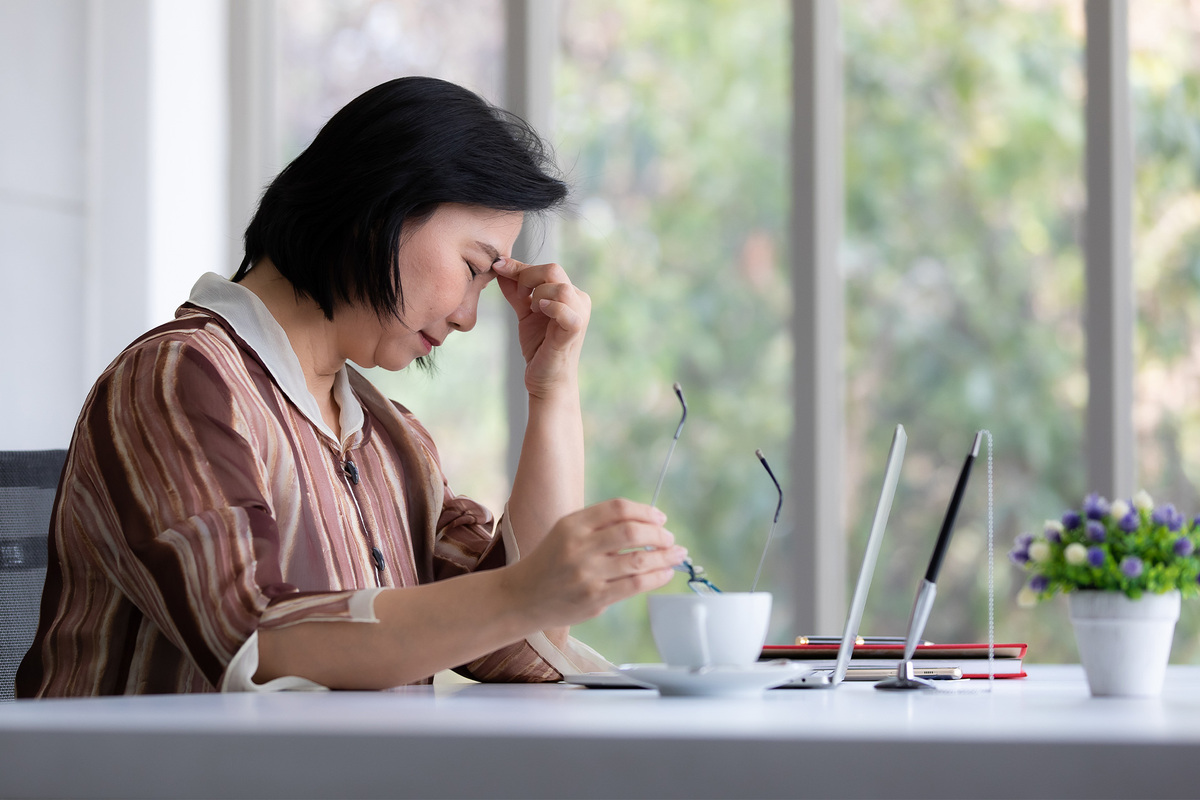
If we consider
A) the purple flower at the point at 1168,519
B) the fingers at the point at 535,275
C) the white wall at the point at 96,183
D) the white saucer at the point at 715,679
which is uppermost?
the white wall at the point at 96,183

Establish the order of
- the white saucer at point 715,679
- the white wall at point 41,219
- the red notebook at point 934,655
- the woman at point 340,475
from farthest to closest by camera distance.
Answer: the white wall at point 41,219 < the red notebook at point 934,655 < the woman at point 340,475 < the white saucer at point 715,679

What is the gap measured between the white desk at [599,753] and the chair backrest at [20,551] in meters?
0.68

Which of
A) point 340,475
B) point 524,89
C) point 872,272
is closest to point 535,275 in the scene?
point 340,475

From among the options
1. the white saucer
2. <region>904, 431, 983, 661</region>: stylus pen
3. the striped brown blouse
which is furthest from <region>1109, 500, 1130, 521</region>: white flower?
the striped brown blouse

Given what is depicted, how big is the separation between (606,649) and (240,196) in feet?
5.07

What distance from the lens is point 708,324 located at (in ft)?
9.70

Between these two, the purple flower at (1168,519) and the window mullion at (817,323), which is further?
the window mullion at (817,323)

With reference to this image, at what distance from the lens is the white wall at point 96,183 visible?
2650mm

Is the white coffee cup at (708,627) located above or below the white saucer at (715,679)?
above

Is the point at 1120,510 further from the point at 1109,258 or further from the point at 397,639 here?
the point at 1109,258

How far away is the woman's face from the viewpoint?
1362mm

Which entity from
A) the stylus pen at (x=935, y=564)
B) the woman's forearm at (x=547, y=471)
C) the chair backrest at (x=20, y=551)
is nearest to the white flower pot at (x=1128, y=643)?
the stylus pen at (x=935, y=564)

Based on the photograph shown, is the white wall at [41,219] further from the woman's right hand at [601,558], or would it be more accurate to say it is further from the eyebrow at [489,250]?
the woman's right hand at [601,558]

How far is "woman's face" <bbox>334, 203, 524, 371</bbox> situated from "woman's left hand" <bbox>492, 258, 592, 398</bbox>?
1.8 inches
